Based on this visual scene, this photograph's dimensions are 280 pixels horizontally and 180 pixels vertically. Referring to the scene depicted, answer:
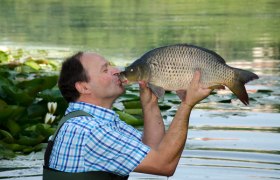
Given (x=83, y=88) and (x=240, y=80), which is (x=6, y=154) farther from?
(x=240, y=80)

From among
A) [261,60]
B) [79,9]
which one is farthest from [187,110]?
[79,9]

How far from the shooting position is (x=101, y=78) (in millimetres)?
5000

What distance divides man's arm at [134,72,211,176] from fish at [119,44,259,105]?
33mm

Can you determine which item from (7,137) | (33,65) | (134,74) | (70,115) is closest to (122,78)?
(134,74)

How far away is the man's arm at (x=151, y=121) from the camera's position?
5.21 metres

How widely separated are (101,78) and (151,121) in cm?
39

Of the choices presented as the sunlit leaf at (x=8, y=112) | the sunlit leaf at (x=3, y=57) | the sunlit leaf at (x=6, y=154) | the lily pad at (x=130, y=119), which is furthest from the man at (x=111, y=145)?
the sunlit leaf at (x=3, y=57)

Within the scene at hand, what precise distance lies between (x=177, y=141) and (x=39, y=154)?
160 inches

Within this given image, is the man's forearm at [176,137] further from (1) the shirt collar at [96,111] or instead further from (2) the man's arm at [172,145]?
(1) the shirt collar at [96,111]

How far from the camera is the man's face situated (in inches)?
195

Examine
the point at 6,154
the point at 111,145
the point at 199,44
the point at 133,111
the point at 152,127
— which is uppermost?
the point at 111,145

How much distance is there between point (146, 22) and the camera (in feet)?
78.1

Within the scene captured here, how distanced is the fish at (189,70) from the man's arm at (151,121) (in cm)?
35

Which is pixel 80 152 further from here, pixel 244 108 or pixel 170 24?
pixel 170 24
